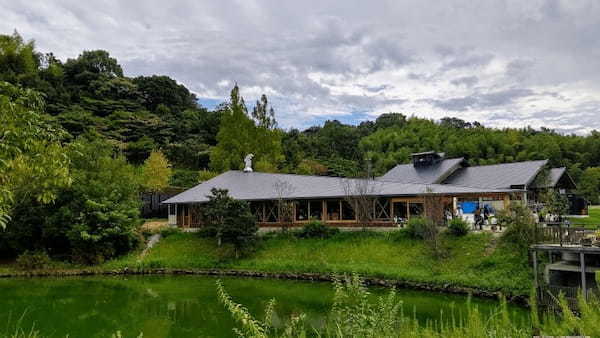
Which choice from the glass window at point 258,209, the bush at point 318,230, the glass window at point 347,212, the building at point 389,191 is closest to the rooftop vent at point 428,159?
the building at point 389,191

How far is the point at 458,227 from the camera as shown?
698 inches

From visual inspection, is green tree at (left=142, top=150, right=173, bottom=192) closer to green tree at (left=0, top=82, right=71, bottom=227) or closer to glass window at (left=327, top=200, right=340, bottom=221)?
glass window at (left=327, top=200, right=340, bottom=221)

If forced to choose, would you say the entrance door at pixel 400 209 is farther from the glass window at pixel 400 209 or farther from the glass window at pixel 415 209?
the glass window at pixel 415 209

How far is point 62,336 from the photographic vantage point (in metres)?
10.3

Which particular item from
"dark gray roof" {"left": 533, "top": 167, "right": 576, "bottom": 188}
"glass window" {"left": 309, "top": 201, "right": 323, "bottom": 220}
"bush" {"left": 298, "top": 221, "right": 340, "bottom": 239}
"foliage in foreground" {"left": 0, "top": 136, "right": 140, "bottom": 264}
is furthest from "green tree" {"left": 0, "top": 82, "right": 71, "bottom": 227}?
"dark gray roof" {"left": 533, "top": 167, "right": 576, "bottom": 188}

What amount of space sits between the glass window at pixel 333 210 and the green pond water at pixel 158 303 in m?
6.06

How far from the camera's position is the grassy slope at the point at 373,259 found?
14.6m

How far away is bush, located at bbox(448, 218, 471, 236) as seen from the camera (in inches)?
696

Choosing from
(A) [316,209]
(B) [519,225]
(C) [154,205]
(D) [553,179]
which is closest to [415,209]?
(A) [316,209]

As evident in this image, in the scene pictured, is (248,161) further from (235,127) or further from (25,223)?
(25,223)

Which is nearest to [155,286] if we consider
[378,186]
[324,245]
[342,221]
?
[324,245]

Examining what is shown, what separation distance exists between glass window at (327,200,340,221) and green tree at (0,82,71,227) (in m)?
18.3

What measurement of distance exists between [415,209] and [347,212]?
3.28 metres

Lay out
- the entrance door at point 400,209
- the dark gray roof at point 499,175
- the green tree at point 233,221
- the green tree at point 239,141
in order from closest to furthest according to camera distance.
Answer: the green tree at point 233,221 < the entrance door at point 400,209 < the dark gray roof at point 499,175 < the green tree at point 239,141
